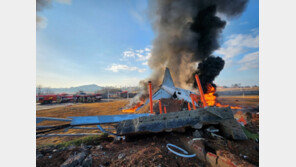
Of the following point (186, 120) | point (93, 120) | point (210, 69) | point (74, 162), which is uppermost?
point (210, 69)

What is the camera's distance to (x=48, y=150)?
9.71 ft

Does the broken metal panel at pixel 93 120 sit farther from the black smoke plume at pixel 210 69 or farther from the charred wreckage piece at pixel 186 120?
the black smoke plume at pixel 210 69

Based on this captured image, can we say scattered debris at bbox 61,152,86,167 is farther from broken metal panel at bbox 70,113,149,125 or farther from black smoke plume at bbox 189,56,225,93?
black smoke plume at bbox 189,56,225,93

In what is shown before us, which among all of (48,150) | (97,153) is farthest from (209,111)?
(48,150)

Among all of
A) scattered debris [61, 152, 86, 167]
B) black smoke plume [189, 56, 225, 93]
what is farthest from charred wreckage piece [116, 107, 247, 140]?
black smoke plume [189, 56, 225, 93]

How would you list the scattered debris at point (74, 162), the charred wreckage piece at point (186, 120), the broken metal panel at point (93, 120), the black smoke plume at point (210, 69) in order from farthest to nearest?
the black smoke plume at point (210, 69) < the broken metal panel at point (93, 120) < the charred wreckage piece at point (186, 120) < the scattered debris at point (74, 162)

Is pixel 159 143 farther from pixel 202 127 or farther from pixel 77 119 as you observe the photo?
pixel 77 119

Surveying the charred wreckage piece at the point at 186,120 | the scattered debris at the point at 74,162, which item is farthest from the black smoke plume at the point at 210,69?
the scattered debris at the point at 74,162

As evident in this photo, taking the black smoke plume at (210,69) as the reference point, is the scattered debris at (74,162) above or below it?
below

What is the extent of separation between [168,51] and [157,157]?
1820 cm

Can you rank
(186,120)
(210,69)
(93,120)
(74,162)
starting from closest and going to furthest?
(74,162) < (186,120) < (93,120) < (210,69)

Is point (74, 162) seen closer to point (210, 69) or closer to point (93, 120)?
point (93, 120)

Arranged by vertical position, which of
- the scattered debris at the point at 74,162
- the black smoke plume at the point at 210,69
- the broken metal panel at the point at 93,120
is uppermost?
the black smoke plume at the point at 210,69

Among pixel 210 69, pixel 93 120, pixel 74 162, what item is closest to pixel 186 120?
pixel 74 162
